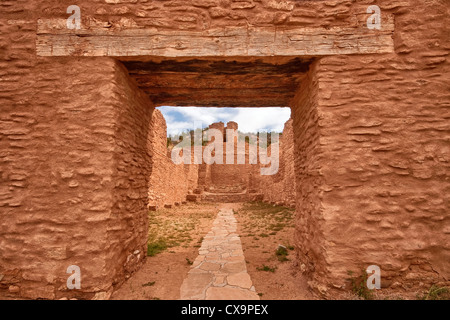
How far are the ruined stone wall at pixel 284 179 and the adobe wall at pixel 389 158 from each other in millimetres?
6622

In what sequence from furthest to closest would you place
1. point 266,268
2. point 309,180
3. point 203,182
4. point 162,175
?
point 203,182 → point 162,175 → point 266,268 → point 309,180

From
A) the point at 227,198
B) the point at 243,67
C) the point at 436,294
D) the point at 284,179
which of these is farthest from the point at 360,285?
the point at 227,198

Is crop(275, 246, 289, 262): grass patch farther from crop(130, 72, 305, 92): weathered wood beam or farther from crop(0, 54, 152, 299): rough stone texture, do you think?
crop(130, 72, 305, 92): weathered wood beam

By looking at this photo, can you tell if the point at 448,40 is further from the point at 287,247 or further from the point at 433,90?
the point at 287,247

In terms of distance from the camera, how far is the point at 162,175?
1018cm

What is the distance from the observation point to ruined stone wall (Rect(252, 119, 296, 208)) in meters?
9.45

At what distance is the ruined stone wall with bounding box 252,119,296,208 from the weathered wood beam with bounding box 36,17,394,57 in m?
6.88

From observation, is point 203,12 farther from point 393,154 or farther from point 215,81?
point 393,154

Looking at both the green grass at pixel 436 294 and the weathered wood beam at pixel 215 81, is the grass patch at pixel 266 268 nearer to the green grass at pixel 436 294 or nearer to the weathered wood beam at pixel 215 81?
the green grass at pixel 436 294

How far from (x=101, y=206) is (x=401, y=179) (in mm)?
3574

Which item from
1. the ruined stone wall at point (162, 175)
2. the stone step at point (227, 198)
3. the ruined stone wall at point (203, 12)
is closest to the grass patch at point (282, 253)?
the ruined stone wall at point (203, 12)

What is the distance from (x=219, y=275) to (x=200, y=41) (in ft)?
11.3

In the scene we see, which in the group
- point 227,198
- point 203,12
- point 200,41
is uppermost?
point 203,12
